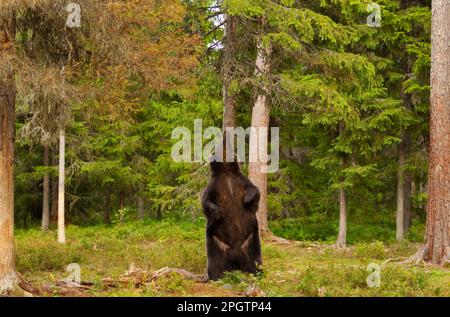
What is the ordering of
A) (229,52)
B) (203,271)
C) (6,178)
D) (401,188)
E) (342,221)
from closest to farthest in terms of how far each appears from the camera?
(6,178) → (203,271) → (229,52) → (401,188) → (342,221)

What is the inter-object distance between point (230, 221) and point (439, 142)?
585 cm

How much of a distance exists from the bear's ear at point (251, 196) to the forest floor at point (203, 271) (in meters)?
1.12

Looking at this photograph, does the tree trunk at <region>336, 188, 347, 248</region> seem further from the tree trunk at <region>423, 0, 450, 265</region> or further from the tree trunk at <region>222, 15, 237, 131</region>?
the tree trunk at <region>222, 15, 237, 131</region>

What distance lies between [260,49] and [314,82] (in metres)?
1.63

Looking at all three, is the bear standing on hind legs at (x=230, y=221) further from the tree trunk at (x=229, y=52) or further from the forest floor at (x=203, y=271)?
the tree trunk at (x=229, y=52)

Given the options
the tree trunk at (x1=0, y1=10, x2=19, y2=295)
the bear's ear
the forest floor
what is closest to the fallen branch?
the forest floor

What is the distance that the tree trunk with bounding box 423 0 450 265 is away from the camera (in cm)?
1243

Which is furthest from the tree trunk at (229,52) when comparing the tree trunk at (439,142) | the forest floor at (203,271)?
the tree trunk at (439,142)

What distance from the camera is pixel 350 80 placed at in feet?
52.7

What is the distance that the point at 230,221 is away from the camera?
9.12 metres

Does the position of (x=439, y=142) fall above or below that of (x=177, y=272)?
above

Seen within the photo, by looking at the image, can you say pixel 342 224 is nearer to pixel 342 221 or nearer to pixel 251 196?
pixel 342 221

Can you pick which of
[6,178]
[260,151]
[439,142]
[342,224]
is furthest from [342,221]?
[6,178]

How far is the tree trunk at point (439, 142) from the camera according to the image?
12.4 metres
